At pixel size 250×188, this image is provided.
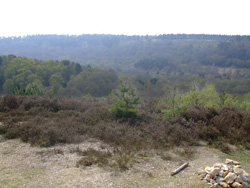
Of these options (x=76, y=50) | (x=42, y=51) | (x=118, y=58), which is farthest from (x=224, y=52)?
(x=42, y=51)

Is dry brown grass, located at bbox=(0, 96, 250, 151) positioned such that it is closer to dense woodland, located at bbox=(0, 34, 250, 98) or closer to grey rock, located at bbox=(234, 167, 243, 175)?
grey rock, located at bbox=(234, 167, 243, 175)

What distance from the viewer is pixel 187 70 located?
3932 inches

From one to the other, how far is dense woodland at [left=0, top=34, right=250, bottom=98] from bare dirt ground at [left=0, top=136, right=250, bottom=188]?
349 inches

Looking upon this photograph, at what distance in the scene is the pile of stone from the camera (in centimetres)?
513

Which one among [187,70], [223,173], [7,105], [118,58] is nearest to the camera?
[223,173]

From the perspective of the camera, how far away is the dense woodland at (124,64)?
50.8m

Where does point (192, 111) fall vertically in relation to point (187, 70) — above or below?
above

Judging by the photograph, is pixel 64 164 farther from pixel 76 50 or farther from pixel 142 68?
pixel 76 50

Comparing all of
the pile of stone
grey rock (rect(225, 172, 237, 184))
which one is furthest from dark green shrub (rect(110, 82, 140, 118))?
grey rock (rect(225, 172, 237, 184))

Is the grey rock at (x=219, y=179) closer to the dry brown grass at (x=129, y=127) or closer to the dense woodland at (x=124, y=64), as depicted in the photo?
the dry brown grass at (x=129, y=127)

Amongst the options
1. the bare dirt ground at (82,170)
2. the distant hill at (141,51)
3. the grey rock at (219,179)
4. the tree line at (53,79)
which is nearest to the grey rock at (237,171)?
the grey rock at (219,179)

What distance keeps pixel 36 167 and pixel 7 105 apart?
7.28 m

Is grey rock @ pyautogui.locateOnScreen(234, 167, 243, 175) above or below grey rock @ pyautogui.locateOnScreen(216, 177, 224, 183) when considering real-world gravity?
above

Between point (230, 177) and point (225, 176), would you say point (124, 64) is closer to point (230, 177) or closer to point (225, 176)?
point (225, 176)
